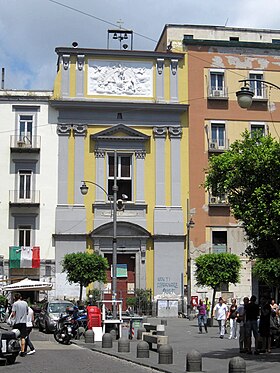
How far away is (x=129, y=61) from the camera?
1702 inches

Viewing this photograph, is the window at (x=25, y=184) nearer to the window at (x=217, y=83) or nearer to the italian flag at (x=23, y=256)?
the italian flag at (x=23, y=256)

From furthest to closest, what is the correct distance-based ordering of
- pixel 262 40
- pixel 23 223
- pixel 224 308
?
1. pixel 262 40
2. pixel 23 223
3. pixel 224 308

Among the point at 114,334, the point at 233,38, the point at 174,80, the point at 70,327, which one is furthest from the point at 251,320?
the point at 233,38

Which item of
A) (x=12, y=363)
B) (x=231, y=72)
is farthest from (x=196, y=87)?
(x=12, y=363)

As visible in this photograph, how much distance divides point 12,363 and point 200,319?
1330 cm

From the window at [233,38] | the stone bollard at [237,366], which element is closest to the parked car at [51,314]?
the stone bollard at [237,366]

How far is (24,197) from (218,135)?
12703 millimetres

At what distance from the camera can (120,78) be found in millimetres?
43000

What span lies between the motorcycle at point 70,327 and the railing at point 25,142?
51.7ft

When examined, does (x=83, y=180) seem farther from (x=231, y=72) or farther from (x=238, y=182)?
Answer: (x=238, y=182)

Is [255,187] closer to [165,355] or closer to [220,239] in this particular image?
[165,355]

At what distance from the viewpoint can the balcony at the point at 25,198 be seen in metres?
41.0

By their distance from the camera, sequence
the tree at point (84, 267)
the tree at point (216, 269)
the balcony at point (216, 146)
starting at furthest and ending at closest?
the balcony at point (216, 146), the tree at point (84, 267), the tree at point (216, 269)

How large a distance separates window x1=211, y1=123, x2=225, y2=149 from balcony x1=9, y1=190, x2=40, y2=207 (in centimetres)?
1142
